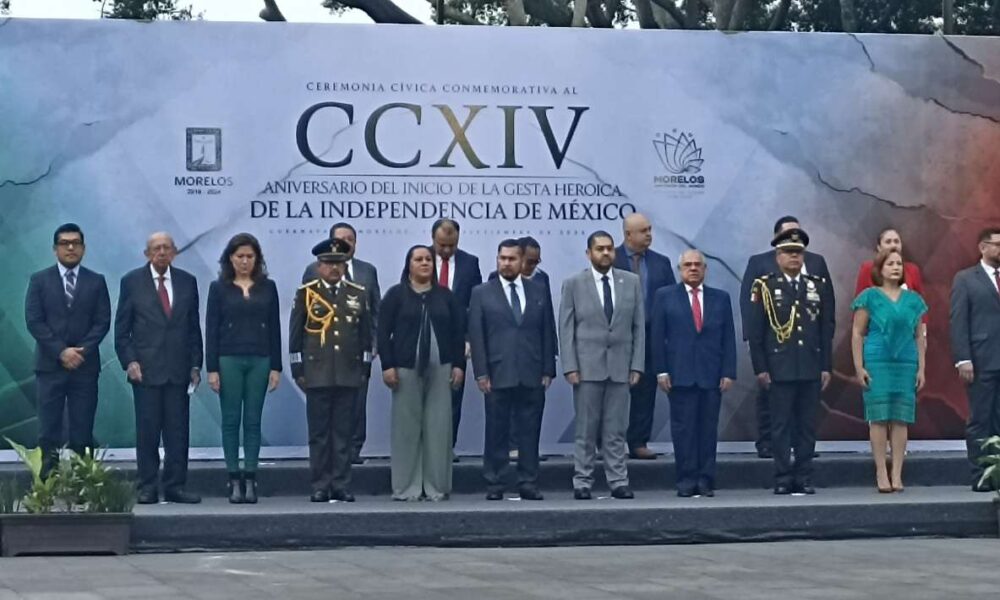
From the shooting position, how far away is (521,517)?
40.4 ft

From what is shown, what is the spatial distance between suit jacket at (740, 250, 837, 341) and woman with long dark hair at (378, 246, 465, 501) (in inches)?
86.4

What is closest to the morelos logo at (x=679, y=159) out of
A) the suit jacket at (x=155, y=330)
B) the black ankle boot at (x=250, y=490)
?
the suit jacket at (x=155, y=330)

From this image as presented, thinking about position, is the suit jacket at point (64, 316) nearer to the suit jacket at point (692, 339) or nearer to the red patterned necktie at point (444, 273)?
the red patterned necktie at point (444, 273)

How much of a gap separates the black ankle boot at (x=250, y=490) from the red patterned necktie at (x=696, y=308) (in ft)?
10.3

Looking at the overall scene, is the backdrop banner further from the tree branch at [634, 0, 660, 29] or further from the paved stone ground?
the tree branch at [634, 0, 660, 29]

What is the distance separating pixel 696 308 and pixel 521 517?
2.19 m

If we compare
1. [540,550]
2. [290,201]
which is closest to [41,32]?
[290,201]

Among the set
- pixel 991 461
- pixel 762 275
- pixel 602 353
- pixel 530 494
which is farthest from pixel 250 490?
pixel 991 461

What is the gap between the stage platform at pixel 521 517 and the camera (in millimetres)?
12039

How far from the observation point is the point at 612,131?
1458cm

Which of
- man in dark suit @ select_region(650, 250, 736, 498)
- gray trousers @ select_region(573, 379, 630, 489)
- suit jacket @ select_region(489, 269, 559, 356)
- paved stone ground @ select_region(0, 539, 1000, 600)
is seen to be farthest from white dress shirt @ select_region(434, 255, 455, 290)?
paved stone ground @ select_region(0, 539, 1000, 600)

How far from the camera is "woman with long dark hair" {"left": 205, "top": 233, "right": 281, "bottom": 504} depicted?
513 inches

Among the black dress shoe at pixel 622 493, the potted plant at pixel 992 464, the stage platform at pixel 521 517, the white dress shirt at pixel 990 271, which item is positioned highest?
the white dress shirt at pixel 990 271

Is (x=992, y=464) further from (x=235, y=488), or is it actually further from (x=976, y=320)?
(x=235, y=488)
